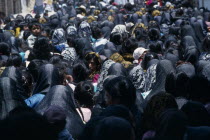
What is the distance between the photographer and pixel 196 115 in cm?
404

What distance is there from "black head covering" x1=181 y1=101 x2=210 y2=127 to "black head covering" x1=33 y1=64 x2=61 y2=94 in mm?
2168

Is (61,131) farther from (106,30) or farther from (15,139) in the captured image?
(106,30)

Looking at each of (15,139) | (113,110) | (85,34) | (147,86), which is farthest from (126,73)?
(85,34)

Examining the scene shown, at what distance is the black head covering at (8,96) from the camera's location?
4.85 metres

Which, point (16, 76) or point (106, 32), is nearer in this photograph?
point (16, 76)

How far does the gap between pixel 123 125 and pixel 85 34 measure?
28.8ft

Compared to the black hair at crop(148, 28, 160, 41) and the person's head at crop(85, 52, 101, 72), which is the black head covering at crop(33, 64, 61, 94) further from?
the black hair at crop(148, 28, 160, 41)

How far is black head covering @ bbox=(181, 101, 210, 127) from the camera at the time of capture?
400 centimetres

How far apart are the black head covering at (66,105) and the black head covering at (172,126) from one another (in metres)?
1.21

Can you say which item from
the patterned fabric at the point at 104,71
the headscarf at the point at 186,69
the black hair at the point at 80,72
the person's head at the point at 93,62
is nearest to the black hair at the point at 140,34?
the person's head at the point at 93,62

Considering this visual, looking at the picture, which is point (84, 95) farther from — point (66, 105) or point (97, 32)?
point (97, 32)

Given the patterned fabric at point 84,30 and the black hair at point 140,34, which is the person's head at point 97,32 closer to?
the black hair at point 140,34

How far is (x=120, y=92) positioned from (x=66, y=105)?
0.54 metres

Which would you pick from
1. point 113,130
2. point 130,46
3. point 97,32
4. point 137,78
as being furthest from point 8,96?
point 97,32
